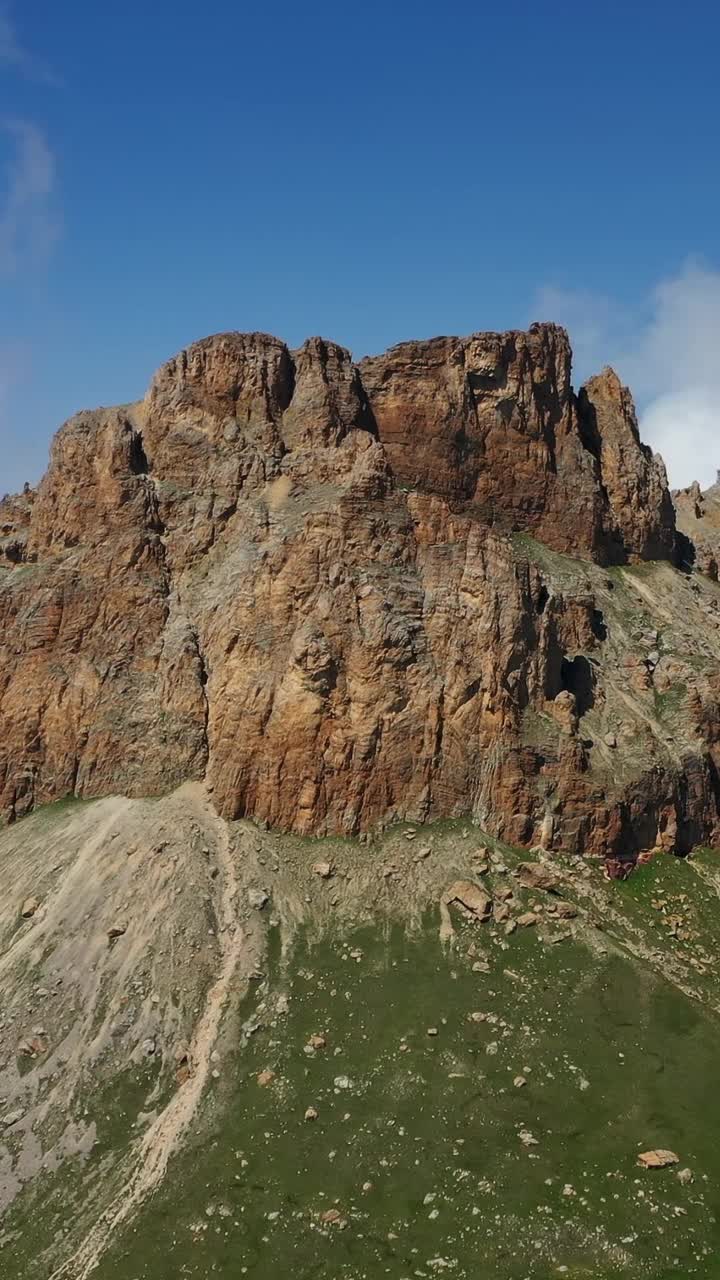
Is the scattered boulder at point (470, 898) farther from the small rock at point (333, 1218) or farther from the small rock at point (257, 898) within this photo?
the small rock at point (333, 1218)

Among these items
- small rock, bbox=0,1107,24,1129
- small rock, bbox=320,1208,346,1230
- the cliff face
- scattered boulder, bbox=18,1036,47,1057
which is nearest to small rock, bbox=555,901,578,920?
the cliff face

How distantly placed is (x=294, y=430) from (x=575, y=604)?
26.6 m

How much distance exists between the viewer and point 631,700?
213 ft

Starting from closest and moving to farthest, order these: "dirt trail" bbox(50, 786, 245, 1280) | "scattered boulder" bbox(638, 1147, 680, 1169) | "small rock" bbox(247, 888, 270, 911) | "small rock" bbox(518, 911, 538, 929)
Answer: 1. "scattered boulder" bbox(638, 1147, 680, 1169)
2. "dirt trail" bbox(50, 786, 245, 1280)
3. "small rock" bbox(518, 911, 538, 929)
4. "small rock" bbox(247, 888, 270, 911)

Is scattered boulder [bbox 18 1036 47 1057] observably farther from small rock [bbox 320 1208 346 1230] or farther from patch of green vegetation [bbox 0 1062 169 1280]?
small rock [bbox 320 1208 346 1230]

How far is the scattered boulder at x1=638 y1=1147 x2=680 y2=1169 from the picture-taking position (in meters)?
35.6

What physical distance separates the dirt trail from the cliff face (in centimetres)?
781

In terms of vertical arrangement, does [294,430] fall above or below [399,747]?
above

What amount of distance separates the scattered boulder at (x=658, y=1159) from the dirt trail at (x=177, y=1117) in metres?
20.7

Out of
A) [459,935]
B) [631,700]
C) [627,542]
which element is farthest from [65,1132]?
[627,542]

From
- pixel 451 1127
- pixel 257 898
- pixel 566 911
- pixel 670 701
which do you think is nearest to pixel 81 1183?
pixel 257 898

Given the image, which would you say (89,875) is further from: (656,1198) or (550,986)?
(656,1198)

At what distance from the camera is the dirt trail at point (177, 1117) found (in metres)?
36.6

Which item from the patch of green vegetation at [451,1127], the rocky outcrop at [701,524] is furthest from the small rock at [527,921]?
the rocky outcrop at [701,524]
